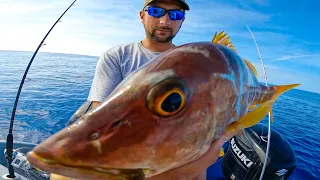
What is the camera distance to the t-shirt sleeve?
2.46 meters

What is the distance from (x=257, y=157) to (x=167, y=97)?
3.66 m

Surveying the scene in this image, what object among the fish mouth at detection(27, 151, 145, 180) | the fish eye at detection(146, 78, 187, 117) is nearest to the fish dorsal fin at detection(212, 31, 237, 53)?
the fish eye at detection(146, 78, 187, 117)

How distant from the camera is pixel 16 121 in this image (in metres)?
10.1

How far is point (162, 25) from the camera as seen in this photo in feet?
9.26

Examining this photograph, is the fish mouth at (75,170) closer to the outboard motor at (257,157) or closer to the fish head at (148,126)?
the fish head at (148,126)

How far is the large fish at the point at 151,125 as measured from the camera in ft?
3.22

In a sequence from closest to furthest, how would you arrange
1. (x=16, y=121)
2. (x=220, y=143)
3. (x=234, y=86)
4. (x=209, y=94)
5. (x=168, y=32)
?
(x=209, y=94) → (x=220, y=143) → (x=234, y=86) → (x=168, y=32) → (x=16, y=121)

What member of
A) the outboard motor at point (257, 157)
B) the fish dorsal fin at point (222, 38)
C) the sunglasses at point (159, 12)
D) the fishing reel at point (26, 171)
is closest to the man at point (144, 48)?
the sunglasses at point (159, 12)

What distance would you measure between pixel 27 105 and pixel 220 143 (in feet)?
42.6

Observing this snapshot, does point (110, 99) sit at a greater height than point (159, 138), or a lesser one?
greater

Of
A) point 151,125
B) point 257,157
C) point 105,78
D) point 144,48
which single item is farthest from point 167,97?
point 257,157

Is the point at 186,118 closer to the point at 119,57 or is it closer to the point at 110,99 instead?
the point at 110,99

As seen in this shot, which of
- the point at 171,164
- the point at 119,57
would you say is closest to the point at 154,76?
the point at 171,164

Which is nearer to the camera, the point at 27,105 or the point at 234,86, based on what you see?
the point at 234,86
